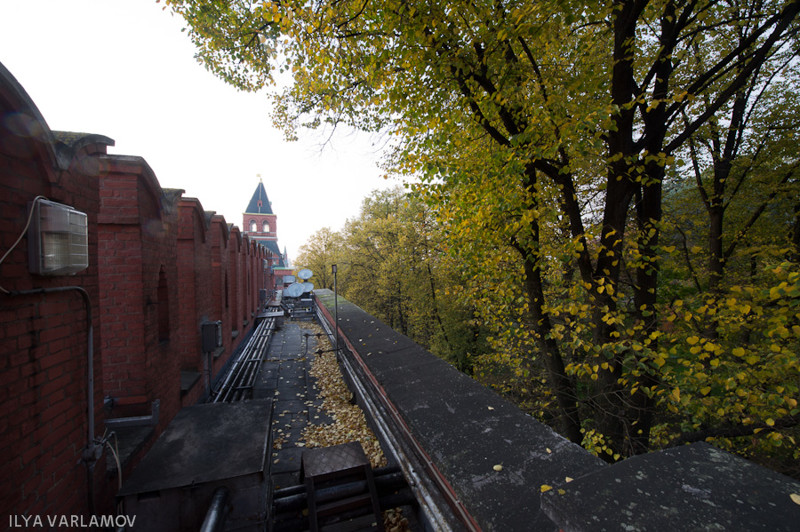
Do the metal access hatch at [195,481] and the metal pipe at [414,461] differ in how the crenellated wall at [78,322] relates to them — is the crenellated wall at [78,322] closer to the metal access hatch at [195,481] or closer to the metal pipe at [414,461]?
the metal access hatch at [195,481]

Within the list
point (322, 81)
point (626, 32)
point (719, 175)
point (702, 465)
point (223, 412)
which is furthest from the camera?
point (719, 175)

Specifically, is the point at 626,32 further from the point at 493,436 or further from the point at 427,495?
the point at 427,495

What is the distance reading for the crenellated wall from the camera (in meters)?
1.99

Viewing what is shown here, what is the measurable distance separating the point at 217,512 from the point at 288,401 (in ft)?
16.5

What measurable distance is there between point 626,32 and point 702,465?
4537 mm

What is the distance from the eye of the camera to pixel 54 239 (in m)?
2.21

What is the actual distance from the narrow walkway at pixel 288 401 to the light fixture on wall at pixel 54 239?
2.22 meters

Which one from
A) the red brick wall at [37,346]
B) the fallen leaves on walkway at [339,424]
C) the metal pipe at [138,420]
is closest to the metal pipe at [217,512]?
the red brick wall at [37,346]

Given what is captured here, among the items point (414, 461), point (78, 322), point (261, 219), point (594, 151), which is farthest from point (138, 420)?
point (261, 219)

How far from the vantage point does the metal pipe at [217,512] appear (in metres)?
2.29

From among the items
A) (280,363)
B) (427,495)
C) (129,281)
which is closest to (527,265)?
(427,495)

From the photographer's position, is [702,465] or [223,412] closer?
[702,465]

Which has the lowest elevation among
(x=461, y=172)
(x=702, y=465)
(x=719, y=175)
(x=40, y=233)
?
(x=702, y=465)

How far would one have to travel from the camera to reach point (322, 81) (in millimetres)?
5391
